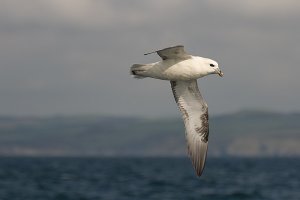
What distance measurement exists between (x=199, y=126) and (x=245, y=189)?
49685 mm

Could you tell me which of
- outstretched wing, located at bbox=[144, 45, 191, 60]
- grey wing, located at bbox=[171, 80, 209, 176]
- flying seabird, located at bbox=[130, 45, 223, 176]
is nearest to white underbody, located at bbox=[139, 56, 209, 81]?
flying seabird, located at bbox=[130, 45, 223, 176]

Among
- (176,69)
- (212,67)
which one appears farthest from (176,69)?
(212,67)

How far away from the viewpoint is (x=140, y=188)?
75125 millimetres

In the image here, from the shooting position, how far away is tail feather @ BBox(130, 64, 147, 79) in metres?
22.9

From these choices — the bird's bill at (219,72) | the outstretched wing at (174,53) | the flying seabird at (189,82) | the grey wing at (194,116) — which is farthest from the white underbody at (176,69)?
the grey wing at (194,116)

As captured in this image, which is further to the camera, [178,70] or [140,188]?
[140,188]

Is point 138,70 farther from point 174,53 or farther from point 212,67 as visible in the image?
point 212,67

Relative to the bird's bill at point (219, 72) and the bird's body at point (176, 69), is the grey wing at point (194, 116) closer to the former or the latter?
the bird's body at point (176, 69)

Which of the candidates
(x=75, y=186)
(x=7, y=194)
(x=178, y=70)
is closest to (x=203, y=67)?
(x=178, y=70)

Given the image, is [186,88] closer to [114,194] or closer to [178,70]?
[178,70]

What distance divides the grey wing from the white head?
2.29 metres

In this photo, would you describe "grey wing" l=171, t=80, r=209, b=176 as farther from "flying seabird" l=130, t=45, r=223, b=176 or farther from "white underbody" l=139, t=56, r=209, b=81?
"white underbody" l=139, t=56, r=209, b=81

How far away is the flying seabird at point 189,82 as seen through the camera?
22500 mm

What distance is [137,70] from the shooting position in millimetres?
22984
